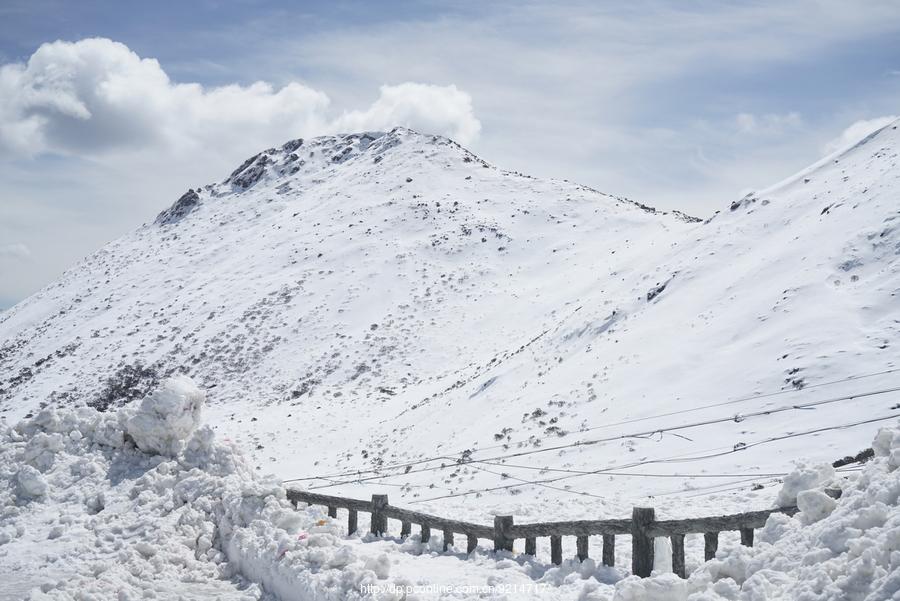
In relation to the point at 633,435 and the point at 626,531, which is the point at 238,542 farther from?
the point at 633,435

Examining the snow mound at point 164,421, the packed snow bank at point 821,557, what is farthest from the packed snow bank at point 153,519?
the packed snow bank at point 821,557

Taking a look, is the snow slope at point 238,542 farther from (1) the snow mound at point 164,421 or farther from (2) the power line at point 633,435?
(2) the power line at point 633,435

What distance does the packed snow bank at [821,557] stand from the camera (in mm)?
5035

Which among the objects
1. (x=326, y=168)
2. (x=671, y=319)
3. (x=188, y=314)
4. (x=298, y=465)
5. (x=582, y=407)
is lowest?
(x=298, y=465)

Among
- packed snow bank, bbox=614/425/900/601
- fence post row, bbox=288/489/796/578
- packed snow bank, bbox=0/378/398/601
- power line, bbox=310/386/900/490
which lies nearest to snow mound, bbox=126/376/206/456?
packed snow bank, bbox=0/378/398/601

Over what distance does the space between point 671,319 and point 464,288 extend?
26.2 meters

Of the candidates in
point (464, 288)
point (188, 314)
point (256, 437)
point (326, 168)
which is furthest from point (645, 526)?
point (326, 168)

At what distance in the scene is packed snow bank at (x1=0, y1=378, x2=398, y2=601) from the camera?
9508 mm

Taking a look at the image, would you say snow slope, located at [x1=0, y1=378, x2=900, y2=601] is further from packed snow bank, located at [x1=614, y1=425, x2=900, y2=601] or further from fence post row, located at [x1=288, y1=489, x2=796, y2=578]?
fence post row, located at [x1=288, y1=489, x2=796, y2=578]

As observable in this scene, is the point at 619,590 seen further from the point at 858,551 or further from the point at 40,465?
the point at 40,465

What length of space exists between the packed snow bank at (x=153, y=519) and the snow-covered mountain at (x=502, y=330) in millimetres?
4465

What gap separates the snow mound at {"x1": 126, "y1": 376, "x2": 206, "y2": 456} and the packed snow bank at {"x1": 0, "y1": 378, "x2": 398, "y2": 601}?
0.07 ft

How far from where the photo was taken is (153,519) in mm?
11977

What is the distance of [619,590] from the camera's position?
6219 mm
